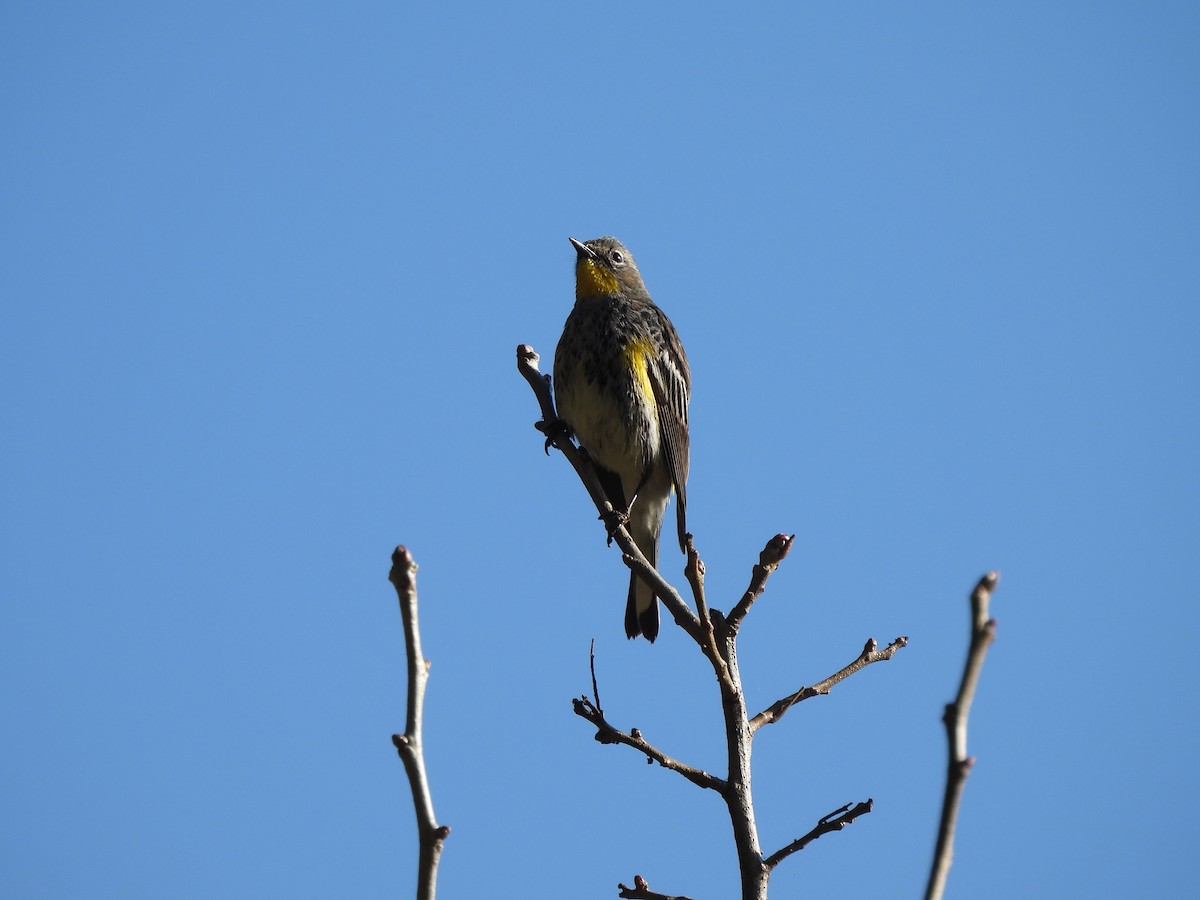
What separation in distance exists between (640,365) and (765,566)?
366 centimetres

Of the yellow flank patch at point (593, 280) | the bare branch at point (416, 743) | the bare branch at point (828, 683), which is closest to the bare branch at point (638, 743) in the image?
the bare branch at point (828, 683)

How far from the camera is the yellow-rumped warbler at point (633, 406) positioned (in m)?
8.43

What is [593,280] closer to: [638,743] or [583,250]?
[583,250]

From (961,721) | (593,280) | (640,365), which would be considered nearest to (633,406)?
(640,365)

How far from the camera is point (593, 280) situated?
9695 millimetres

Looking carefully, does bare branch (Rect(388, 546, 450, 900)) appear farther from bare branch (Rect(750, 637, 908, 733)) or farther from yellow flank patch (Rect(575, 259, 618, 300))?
yellow flank patch (Rect(575, 259, 618, 300))

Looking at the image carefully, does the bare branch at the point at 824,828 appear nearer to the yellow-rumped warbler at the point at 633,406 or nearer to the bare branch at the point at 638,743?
the bare branch at the point at 638,743

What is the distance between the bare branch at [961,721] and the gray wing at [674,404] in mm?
6085

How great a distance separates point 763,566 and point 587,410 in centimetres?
349

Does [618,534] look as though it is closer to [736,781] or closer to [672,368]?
[736,781]

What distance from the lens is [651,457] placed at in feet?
28.1

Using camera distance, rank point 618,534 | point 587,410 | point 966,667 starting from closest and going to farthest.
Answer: point 966,667
point 618,534
point 587,410

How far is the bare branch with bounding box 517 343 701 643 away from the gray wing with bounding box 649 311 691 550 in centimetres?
Answer: 198

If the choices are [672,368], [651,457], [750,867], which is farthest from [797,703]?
[672,368]
